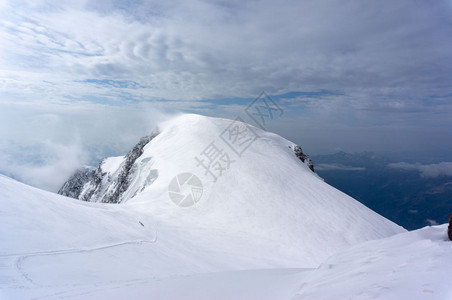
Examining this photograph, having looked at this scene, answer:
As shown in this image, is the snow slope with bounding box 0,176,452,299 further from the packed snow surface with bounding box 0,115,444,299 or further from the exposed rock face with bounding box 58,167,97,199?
the exposed rock face with bounding box 58,167,97,199

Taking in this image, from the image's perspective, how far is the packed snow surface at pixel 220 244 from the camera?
5.75 meters

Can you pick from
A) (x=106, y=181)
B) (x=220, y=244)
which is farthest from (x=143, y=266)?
(x=106, y=181)

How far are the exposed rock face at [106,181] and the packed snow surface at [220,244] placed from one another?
42.7 ft

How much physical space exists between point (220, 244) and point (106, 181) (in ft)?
177

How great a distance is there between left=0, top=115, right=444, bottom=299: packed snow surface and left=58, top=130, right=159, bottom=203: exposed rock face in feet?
42.7

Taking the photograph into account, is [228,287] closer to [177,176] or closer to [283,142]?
[177,176]

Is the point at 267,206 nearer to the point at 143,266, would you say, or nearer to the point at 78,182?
the point at 143,266

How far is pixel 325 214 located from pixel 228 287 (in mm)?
17134

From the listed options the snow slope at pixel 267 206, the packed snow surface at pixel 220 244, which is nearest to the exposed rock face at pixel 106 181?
the snow slope at pixel 267 206

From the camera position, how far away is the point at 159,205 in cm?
2258

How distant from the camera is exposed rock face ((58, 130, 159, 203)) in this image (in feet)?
136

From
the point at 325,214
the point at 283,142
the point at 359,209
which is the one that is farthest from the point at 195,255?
the point at 283,142

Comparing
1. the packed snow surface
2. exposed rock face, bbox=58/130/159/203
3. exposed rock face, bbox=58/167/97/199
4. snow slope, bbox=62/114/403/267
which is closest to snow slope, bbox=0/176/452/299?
the packed snow surface

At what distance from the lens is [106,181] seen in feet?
202
